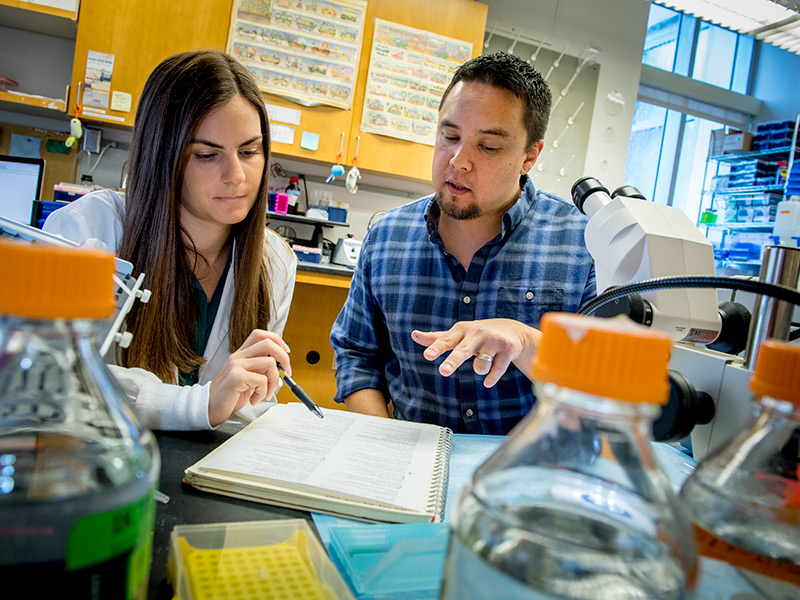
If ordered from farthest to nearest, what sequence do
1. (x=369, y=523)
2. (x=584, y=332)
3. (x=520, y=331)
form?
(x=520, y=331)
(x=369, y=523)
(x=584, y=332)

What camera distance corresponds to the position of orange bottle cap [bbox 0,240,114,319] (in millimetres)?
229

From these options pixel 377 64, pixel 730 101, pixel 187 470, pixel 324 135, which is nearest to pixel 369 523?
pixel 187 470

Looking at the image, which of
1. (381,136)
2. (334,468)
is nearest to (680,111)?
(381,136)

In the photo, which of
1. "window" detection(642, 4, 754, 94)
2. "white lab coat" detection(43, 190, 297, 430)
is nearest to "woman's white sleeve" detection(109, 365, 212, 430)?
"white lab coat" detection(43, 190, 297, 430)

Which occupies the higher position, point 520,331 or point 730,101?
point 730,101

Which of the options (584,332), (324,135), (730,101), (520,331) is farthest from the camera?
(730,101)

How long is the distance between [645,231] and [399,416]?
810mm

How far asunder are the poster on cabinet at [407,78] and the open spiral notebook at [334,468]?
8.58 feet

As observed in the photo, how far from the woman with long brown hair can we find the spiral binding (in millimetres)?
437

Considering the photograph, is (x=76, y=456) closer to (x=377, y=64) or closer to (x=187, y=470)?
(x=187, y=470)

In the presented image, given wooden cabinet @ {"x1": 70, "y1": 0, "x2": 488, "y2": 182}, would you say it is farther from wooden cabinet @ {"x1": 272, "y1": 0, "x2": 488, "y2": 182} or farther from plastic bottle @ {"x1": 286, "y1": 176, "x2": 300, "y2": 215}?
plastic bottle @ {"x1": 286, "y1": 176, "x2": 300, "y2": 215}

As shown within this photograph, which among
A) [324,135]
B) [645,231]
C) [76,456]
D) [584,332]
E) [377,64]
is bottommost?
[76,456]

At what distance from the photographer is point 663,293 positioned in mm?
601

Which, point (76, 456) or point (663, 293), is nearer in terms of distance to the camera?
point (76, 456)
